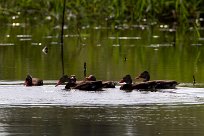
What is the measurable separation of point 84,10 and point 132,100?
1916 cm

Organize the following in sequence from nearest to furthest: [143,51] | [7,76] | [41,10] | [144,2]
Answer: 1. [7,76]
2. [144,2]
3. [143,51]
4. [41,10]

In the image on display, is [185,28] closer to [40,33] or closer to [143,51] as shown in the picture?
[40,33]

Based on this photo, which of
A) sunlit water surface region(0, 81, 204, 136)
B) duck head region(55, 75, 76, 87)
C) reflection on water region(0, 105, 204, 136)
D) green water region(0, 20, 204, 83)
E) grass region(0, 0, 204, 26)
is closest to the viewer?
reflection on water region(0, 105, 204, 136)

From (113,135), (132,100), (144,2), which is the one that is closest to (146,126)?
(113,135)

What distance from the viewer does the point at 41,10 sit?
42.8m

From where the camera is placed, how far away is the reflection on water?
15.3 m

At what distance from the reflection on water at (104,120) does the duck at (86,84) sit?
216 centimetres

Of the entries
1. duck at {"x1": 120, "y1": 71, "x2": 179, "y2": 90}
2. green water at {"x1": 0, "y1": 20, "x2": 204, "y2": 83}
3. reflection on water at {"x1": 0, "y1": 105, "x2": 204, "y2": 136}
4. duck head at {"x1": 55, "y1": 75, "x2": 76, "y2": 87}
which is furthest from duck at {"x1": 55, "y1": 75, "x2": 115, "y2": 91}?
reflection on water at {"x1": 0, "y1": 105, "x2": 204, "y2": 136}

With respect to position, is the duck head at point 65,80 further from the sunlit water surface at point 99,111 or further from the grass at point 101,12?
the grass at point 101,12

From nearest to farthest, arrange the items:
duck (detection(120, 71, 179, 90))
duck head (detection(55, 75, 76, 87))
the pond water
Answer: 1. the pond water
2. duck (detection(120, 71, 179, 90))
3. duck head (detection(55, 75, 76, 87))

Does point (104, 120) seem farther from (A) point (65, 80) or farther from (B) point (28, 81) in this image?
(B) point (28, 81)

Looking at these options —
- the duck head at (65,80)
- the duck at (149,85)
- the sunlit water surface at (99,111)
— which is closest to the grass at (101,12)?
the duck head at (65,80)

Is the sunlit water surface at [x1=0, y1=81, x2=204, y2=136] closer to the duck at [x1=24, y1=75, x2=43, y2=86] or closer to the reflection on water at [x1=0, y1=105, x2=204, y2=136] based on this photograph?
the reflection on water at [x1=0, y1=105, x2=204, y2=136]

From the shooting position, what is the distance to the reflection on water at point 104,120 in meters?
15.3
